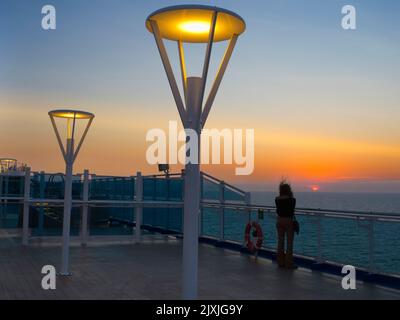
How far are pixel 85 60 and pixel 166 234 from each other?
5.24m

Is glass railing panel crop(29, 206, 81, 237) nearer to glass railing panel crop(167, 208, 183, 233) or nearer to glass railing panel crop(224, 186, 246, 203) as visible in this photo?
glass railing panel crop(167, 208, 183, 233)

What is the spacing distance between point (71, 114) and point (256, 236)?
4.85 m

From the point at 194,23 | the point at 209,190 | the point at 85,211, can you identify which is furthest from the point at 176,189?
the point at 194,23

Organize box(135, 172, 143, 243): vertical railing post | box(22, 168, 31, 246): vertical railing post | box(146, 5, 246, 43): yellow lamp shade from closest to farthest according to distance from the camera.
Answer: box(146, 5, 246, 43): yellow lamp shade < box(22, 168, 31, 246): vertical railing post < box(135, 172, 143, 243): vertical railing post

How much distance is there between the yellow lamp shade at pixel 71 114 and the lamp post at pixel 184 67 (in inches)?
130

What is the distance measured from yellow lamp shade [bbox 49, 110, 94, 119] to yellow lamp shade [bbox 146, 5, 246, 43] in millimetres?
3308

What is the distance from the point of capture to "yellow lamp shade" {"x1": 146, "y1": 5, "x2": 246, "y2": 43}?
A: 4492mm

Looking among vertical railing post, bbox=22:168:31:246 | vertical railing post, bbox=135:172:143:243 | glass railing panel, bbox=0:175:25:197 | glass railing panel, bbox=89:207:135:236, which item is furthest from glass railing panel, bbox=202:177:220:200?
glass railing panel, bbox=0:175:25:197

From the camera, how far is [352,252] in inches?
322

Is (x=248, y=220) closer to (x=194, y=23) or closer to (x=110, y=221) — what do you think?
(x=110, y=221)

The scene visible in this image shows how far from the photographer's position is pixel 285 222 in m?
9.07

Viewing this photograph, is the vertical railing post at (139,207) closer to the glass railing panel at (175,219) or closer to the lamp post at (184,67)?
the glass railing panel at (175,219)

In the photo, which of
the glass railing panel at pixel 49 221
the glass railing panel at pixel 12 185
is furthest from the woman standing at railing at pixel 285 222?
the glass railing panel at pixel 12 185
